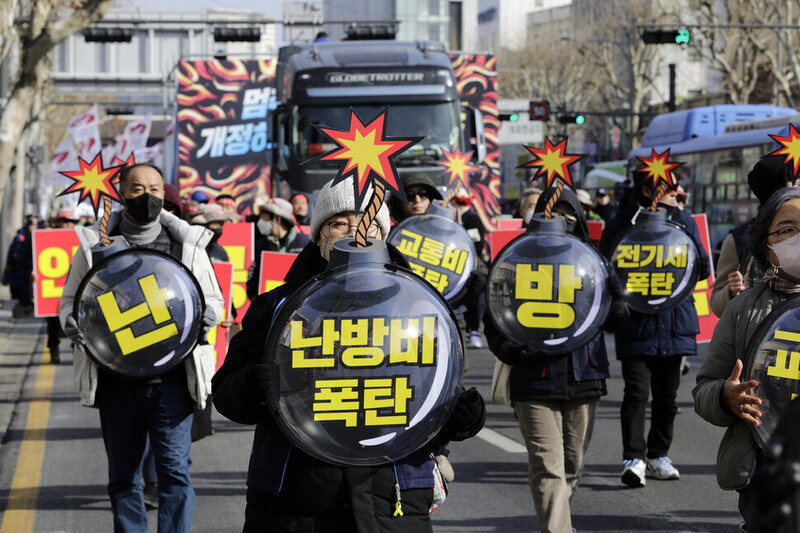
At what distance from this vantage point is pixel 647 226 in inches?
279

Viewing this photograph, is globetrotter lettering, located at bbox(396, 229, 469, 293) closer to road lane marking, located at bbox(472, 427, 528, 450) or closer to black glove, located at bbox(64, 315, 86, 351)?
road lane marking, located at bbox(472, 427, 528, 450)

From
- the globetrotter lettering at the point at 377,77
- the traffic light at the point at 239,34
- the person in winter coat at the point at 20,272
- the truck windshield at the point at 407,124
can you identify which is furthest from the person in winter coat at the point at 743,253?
the traffic light at the point at 239,34

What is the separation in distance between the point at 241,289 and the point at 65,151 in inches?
657

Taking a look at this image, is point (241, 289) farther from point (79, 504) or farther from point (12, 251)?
point (12, 251)

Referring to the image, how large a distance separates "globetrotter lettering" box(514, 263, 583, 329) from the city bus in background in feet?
48.9

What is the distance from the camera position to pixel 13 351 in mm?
15875

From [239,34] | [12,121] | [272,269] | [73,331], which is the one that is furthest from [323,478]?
[239,34]

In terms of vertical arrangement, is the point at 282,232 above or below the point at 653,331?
above

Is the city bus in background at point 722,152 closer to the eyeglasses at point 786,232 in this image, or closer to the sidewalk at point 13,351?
the sidewalk at point 13,351

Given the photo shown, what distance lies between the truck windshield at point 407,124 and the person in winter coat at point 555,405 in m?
10.7

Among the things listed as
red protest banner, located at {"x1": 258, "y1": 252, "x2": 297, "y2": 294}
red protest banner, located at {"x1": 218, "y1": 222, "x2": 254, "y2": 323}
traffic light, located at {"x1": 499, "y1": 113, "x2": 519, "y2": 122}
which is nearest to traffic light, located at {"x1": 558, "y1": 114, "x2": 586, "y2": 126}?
traffic light, located at {"x1": 499, "y1": 113, "x2": 519, "y2": 122}

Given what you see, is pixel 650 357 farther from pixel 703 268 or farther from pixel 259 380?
pixel 259 380

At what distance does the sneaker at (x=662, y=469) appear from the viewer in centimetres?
748

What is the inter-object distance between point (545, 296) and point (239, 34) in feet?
75.4
